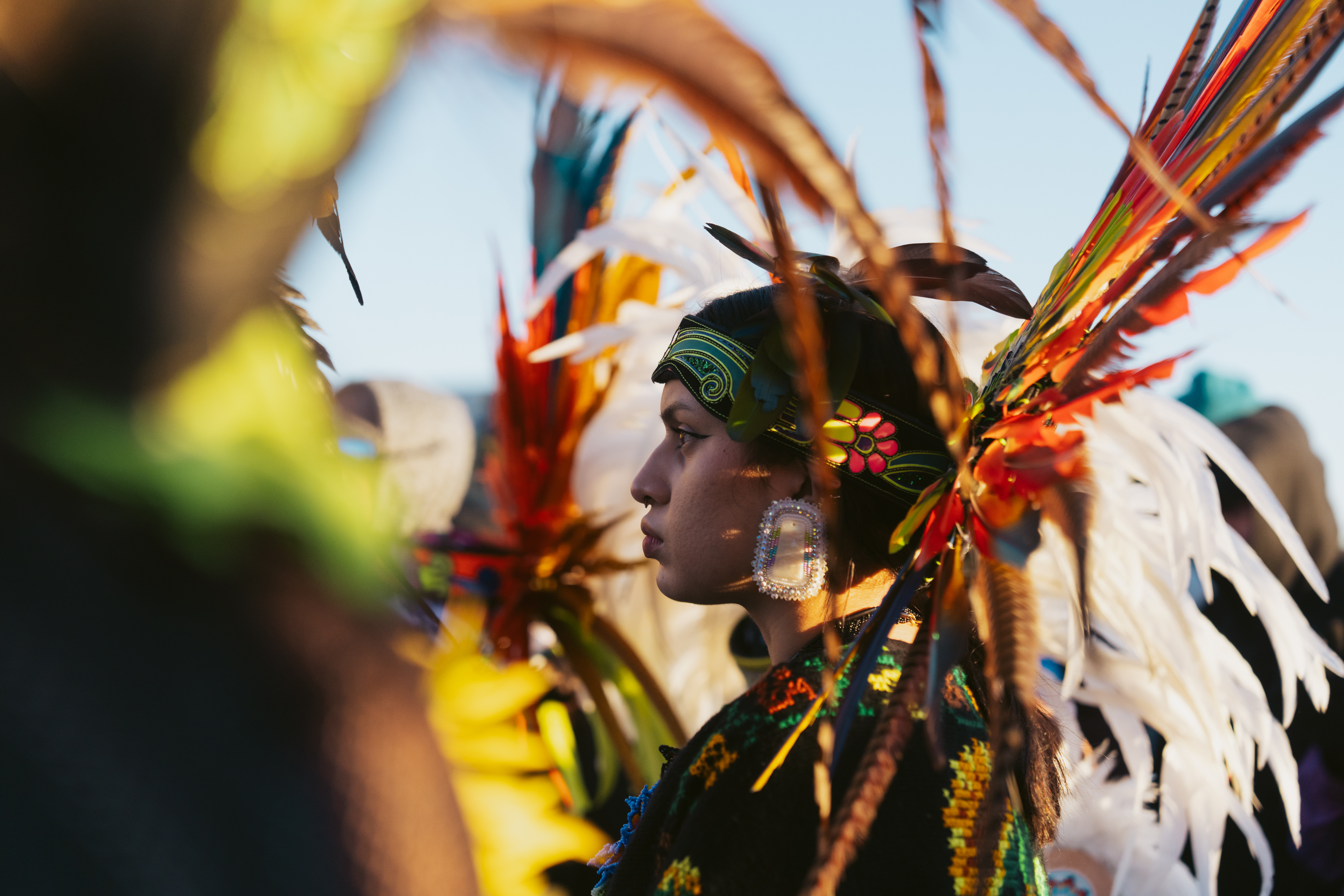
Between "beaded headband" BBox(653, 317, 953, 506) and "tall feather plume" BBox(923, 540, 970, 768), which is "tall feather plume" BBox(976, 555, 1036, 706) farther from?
"beaded headband" BBox(653, 317, 953, 506)

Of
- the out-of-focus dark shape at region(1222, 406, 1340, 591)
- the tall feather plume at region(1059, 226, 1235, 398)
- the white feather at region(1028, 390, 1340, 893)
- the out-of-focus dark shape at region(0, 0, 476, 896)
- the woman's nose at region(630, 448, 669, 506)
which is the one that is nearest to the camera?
the out-of-focus dark shape at region(0, 0, 476, 896)

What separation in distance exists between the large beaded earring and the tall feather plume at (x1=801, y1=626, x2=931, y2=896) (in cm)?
47

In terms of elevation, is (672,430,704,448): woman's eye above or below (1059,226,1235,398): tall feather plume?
below

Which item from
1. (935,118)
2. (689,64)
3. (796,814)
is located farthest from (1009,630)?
(689,64)

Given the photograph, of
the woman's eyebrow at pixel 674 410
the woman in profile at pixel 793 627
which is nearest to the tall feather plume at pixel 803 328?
the woman in profile at pixel 793 627

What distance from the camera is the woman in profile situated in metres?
1.25

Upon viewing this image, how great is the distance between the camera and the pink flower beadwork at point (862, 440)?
164 centimetres

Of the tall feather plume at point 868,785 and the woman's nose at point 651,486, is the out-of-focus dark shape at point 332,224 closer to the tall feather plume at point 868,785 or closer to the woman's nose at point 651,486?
the tall feather plume at point 868,785

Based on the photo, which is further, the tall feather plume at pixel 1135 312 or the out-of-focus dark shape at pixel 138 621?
the tall feather plume at pixel 1135 312

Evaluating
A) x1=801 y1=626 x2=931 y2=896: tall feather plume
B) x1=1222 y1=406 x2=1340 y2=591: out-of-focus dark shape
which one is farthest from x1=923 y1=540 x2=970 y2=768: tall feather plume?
x1=1222 y1=406 x2=1340 y2=591: out-of-focus dark shape

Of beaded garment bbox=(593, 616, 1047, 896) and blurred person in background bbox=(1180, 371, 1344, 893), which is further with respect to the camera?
blurred person in background bbox=(1180, 371, 1344, 893)

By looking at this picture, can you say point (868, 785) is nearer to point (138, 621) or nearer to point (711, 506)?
point (138, 621)

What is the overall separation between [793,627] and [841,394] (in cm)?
43

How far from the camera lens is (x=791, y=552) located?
5.41ft
